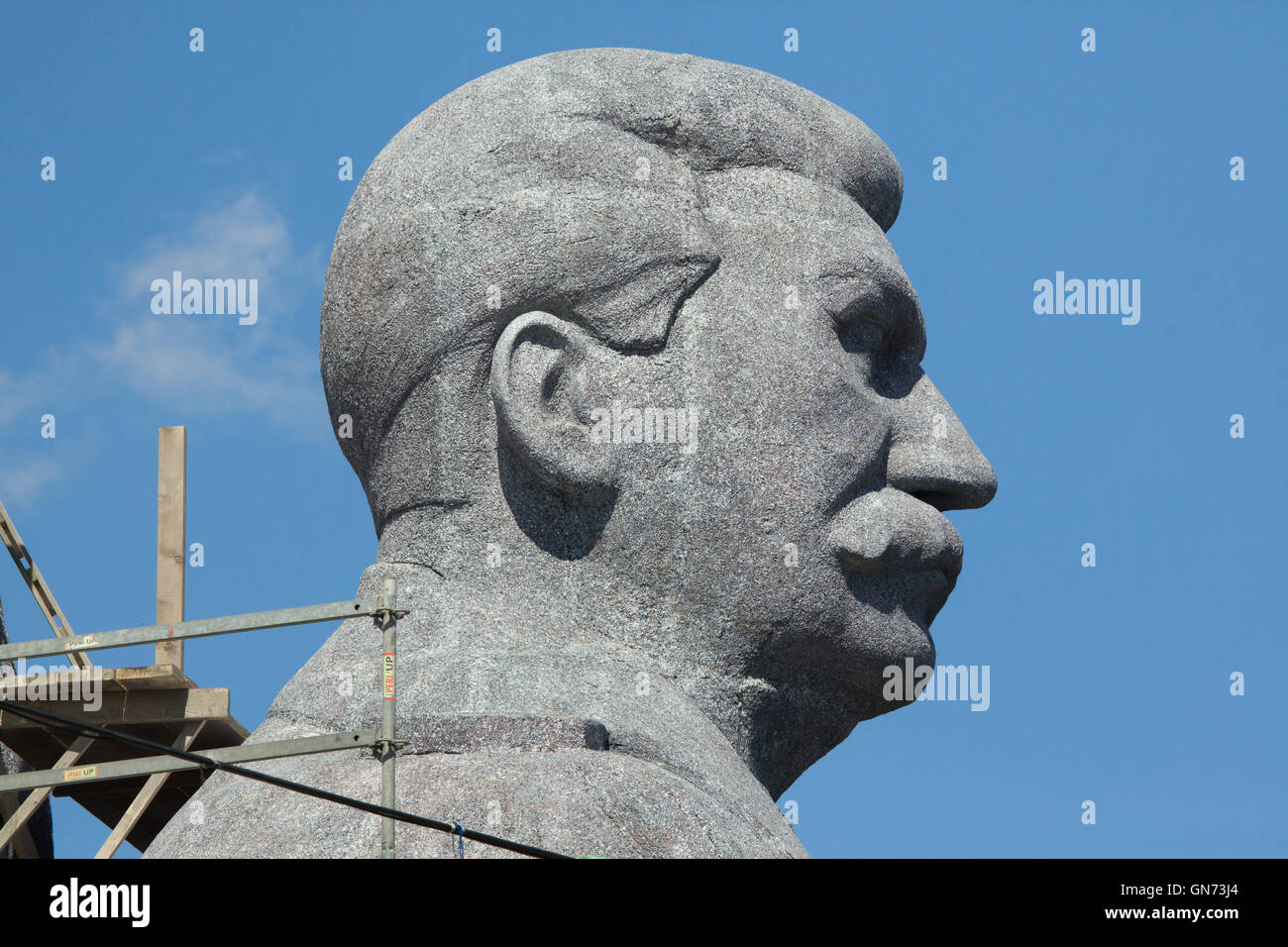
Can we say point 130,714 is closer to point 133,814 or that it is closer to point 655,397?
point 133,814

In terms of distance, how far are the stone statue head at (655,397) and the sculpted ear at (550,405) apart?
1 centimetres

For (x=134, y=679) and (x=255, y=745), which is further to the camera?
(x=134, y=679)

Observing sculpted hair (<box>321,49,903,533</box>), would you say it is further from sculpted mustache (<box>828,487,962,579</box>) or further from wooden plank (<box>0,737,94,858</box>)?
wooden plank (<box>0,737,94,858</box>)

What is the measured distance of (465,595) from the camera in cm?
863

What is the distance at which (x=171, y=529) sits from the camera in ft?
52.9

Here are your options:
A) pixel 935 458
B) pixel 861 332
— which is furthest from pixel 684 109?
pixel 935 458

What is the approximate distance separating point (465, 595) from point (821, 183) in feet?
7.78

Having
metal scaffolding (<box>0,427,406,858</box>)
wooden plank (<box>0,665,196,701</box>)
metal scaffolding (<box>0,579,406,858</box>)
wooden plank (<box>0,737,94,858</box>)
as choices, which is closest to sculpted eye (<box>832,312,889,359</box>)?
metal scaffolding (<box>0,579,406,858</box>)

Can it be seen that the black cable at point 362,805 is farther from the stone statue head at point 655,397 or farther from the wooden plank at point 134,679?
the wooden plank at point 134,679

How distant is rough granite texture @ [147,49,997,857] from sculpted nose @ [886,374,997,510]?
0.05ft

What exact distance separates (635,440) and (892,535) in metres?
1.12
